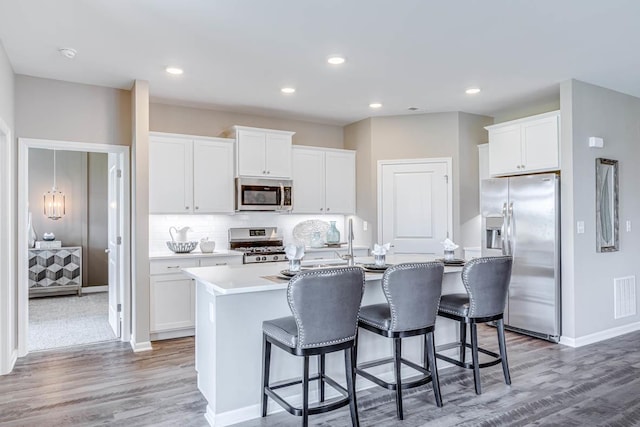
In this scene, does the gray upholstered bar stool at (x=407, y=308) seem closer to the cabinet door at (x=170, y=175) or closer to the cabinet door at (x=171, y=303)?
the cabinet door at (x=171, y=303)

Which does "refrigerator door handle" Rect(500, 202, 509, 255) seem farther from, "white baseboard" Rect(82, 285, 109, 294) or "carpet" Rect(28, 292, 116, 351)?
"white baseboard" Rect(82, 285, 109, 294)

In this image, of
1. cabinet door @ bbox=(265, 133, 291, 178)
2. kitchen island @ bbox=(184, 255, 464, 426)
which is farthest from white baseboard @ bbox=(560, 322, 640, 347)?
cabinet door @ bbox=(265, 133, 291, 178)

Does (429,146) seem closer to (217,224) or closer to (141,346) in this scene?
(217,224)

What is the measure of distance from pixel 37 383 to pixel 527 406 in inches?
147

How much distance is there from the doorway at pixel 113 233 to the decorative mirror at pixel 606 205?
5.01 meters

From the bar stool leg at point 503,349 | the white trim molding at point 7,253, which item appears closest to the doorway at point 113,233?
the white trim molding at point 7,253

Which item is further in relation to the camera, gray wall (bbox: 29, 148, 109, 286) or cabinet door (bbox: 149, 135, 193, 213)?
gray wall (bbox: 29, 148, 109, 286)

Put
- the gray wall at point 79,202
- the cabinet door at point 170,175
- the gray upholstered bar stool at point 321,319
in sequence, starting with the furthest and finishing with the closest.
→ 1. the gray wall at point 79,202
2. the cabinet door at point 170,175
3. the gray upholstered bar stool at point 321,319

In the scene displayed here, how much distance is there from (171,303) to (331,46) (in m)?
3.09

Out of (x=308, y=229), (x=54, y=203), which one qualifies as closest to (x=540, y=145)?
(x=308, y=229)

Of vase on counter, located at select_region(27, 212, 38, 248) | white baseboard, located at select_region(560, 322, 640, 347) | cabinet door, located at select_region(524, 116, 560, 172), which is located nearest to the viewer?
white baseboard, located at select_region(560, 322, 640, 347)

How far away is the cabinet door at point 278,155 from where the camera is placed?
17.9 feet

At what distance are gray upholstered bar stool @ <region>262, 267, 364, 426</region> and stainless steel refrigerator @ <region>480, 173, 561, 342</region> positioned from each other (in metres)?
2.86

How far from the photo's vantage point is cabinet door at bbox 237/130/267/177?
17.3 ft
